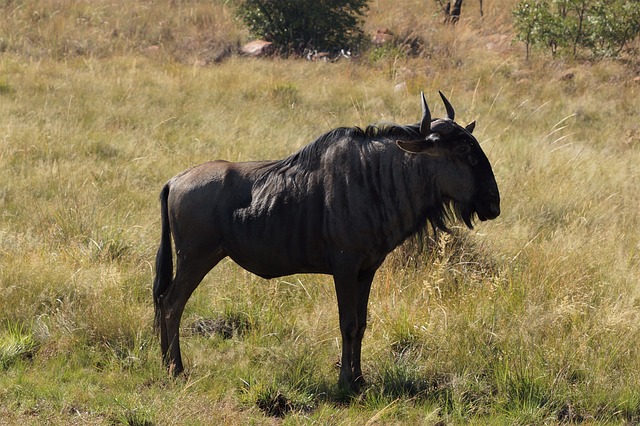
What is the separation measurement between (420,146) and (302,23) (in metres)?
14.1

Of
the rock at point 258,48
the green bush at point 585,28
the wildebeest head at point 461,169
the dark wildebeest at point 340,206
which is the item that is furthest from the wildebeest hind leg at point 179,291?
the green bush at point 585,28

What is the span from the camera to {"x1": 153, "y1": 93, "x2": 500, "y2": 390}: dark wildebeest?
502 centimetres

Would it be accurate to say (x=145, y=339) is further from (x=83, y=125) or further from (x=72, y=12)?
(x=72, y=12)

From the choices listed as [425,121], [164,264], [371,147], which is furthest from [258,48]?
[425,121]

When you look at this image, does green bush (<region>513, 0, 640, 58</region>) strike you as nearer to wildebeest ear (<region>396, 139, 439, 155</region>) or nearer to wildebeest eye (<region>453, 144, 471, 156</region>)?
wildebeest eye (<region>453, 144, 471, 156</region>)

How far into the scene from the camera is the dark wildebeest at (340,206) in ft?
16.5

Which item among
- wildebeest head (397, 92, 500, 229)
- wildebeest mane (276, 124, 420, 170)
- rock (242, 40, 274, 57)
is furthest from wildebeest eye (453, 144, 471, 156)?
rock (242, 40, 274, 57)

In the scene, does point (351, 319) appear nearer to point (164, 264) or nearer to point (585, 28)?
point (164, 264)

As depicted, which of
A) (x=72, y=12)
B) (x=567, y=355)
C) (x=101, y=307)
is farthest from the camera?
(x=72, y=12)

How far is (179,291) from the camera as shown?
17.4ft

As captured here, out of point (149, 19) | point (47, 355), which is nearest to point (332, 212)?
point (47, 355)

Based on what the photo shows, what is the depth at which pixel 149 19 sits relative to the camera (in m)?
20.8

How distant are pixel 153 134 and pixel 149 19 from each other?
10.8 meters

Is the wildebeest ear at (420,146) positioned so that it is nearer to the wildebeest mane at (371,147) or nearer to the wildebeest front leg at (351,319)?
the wildebeest mane at (371,147)
